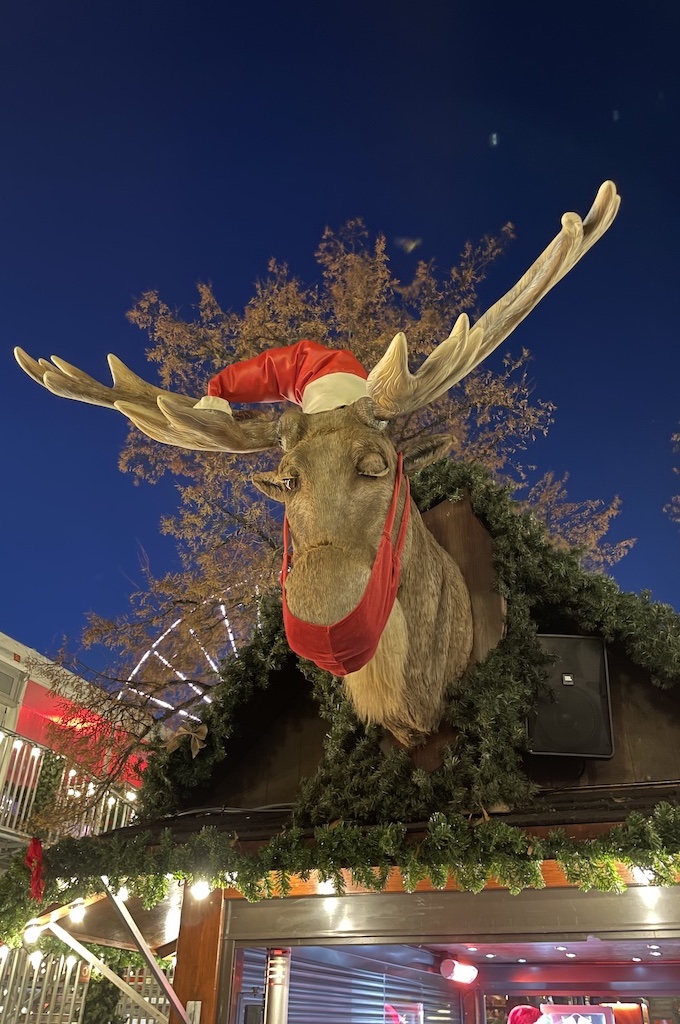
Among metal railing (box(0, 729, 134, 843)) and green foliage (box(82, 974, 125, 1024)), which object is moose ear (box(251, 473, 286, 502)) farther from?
metal railing (box(0, 729, 134, 843))

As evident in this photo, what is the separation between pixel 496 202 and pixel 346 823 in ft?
106

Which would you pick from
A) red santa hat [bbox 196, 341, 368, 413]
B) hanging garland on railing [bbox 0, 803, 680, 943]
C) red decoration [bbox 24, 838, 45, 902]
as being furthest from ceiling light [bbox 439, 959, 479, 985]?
red santa hat [bbox 196, 341, 368, 413]

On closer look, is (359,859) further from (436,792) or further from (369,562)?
(369,562)

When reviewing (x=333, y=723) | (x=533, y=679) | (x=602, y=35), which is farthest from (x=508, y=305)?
(x=602, y=35)

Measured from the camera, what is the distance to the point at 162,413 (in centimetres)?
328

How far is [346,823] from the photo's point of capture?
9.55 ft

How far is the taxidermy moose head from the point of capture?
95.0 inches

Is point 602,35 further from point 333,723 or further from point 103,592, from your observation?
point 103,592

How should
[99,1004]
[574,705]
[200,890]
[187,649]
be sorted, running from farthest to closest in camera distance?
1. [187,649]
2. [99,1004]
3. [574,705]
4. [200,890]

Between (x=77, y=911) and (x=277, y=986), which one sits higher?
(x=77, y=911)

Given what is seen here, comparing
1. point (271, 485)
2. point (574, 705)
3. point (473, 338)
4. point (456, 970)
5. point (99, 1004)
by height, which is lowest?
point (99, 1004)

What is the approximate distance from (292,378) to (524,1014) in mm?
2798

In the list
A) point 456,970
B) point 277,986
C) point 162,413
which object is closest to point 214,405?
point 162,413

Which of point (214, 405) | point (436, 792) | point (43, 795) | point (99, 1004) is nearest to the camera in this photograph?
point (436, 792)
